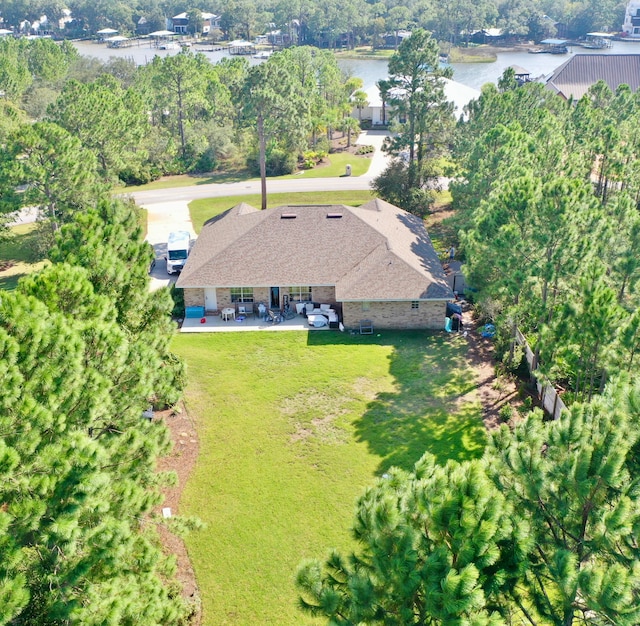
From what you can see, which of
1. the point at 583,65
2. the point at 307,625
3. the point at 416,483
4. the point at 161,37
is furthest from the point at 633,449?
the point at 161,37

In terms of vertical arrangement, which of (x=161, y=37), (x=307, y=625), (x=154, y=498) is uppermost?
(x=161, y=37)

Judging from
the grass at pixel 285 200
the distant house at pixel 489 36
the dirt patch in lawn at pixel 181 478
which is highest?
the distant house at pixel 489 36

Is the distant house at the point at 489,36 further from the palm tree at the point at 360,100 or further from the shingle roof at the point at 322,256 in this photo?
the shingle roof at the point at 322,256

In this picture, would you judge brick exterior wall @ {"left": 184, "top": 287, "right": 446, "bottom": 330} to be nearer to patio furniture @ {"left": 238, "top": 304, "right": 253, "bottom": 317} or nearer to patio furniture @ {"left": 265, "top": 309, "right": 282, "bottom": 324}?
patio furniture @ {"left": 265, "top": 309, "right": 282, "bottom": 324}

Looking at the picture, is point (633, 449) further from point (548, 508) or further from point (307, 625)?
point (307, 625)

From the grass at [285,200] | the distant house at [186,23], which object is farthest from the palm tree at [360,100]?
the distant house at [186,23]

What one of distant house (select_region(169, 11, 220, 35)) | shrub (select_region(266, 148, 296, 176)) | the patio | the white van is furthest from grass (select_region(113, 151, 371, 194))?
distant house (select_region(169, 11, 220, 35))
